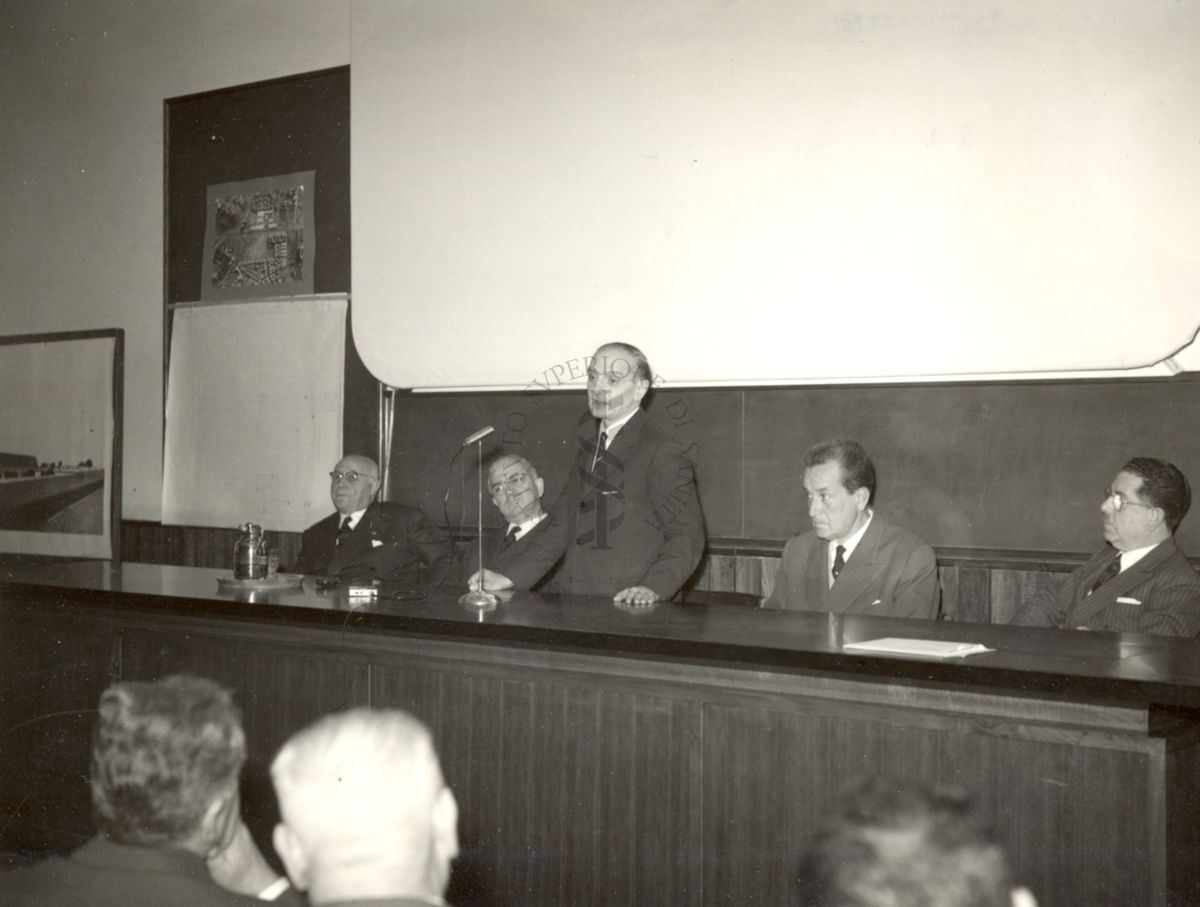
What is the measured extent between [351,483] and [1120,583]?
310 centimetres

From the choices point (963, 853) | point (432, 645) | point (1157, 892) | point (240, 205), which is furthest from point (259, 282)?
point (963, 853)

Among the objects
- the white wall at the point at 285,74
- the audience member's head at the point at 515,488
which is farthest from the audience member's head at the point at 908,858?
the white wall at the point at 285,74

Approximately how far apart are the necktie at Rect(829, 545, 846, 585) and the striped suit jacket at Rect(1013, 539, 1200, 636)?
620mm

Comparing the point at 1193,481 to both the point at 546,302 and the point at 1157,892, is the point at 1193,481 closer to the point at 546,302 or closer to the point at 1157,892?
the point at 1157,892

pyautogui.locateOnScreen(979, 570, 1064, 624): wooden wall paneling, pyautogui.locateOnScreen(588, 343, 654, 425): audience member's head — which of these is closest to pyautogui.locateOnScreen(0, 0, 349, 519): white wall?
pyautogui.locateOnScreen(588, 343, 654, 425): audience member's head

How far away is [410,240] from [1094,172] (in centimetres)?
299

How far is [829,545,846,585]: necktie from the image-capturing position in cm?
321

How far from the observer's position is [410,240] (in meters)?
5.34

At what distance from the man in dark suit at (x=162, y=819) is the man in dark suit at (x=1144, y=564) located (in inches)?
87.9

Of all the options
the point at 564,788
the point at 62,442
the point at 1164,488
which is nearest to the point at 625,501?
the point at 564,788

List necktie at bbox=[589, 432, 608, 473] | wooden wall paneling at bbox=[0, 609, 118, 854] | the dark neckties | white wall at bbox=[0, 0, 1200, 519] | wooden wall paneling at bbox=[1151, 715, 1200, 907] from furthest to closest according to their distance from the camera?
white wall at bbox=[0, 0, 1200, 519]
necktie at bbox=[589, 432, 608, 473]
wooden wall paneling at bbox=[0, 609, 118, 854]
the dark neckties
wooden wall paneling at bbox=[1151, 715, 1200, 907]

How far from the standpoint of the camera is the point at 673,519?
3.37 m

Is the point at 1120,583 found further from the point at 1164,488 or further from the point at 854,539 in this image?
the point at 854,539

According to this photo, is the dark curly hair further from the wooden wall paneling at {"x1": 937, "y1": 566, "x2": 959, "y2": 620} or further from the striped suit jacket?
the wooden wall paneling at {"x1": 937, "y1": 566, "x2": 959, "y2": 620}
